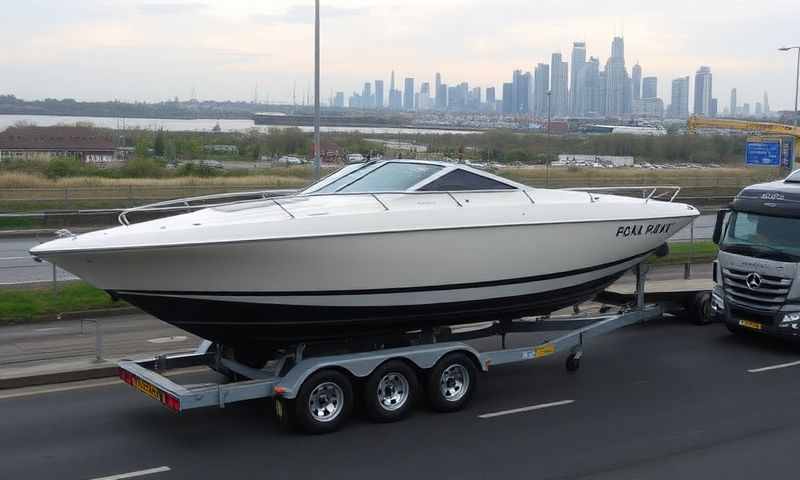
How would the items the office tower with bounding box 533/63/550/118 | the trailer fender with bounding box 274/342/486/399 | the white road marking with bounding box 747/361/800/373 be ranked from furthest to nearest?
the office tower with bounding box 533/63/550/118
the white road marking with bounding box 747/361/800/373
the trailer fender with bounding box 274/342/486/399

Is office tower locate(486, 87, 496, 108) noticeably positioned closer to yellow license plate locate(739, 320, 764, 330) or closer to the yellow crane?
the yellow crane

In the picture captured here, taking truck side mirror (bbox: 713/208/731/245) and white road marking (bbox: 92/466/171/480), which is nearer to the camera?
white road marking (bbox: 92/466/171/480)

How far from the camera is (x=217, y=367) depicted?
32.1ft

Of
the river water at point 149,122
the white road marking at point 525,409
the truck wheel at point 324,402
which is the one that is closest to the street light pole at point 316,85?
the white road marking at point 525,409

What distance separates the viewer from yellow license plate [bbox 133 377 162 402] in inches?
330

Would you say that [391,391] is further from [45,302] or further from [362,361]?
[45,302]

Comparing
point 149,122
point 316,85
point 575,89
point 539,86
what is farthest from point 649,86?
point 316,85

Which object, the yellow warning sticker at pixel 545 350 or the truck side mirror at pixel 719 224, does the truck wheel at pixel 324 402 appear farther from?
the truck side mirror at pixel 719 224

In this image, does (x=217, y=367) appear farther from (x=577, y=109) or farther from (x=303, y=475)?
(x=577, y=109)

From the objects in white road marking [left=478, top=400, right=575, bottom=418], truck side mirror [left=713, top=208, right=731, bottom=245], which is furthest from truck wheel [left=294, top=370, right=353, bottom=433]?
truck side mirror [left=713, top=208, right=731, bottom=245]

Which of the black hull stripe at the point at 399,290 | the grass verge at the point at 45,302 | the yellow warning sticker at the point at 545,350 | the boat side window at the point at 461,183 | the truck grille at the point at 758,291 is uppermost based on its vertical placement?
the boat side window at the point at 461,183

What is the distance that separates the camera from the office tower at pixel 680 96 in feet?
→ 566

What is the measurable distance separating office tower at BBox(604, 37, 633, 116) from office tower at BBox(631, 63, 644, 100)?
16.9 ft

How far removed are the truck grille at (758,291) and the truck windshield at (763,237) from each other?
302mm
